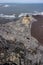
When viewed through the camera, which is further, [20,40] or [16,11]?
[16,11]

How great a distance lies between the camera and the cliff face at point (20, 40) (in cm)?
614

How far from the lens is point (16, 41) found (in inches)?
247

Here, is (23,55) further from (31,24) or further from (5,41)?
(31,24)

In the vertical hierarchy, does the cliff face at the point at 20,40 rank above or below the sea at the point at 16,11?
above

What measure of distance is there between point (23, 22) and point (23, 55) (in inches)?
45.4

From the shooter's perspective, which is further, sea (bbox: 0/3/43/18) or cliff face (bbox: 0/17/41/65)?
sea (bbox: 0/3/43/18)

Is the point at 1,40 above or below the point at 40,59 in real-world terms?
above

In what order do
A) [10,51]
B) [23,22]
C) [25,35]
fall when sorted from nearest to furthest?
[10,51] < [25,35] < [23,22]

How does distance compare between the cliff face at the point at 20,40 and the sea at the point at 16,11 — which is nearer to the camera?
the cliff face at the point at 20,40

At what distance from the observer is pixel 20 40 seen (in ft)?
20.7

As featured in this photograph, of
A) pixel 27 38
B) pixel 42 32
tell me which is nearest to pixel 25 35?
pixel 27 38

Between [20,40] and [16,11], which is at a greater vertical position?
[20,40]

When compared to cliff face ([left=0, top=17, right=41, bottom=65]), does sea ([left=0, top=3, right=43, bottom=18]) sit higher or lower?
lower

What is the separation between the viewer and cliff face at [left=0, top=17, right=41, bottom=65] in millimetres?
6137
